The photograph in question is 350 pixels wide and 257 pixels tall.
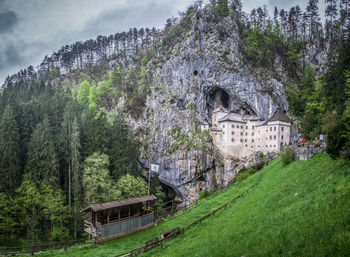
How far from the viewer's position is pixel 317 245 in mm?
8430

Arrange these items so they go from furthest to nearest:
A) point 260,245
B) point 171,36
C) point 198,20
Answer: point 171,36
point 198,20
point 260,245

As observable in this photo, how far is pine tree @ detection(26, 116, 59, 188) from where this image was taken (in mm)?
37688

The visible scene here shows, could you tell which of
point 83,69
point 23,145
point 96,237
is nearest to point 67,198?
point 23,145

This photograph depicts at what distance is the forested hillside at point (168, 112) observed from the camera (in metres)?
34.7

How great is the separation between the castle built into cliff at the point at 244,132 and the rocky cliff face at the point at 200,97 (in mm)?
2311

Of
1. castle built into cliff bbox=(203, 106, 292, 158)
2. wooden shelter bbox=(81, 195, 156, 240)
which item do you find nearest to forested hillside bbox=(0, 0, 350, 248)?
castle built into cliff bbox=(203, 106, 292, 158)

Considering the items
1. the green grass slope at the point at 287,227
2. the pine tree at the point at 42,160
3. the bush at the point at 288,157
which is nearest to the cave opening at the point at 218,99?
the bush at the point at 288,157

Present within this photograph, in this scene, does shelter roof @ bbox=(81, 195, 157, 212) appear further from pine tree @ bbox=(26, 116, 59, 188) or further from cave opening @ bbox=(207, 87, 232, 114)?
cave opening @ bbox=(207, 87, 232, 114)

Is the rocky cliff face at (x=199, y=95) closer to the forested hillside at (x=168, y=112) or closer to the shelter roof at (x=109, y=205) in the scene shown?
the forested hillside at (x=168, y=112)

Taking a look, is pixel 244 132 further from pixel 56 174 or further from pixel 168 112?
pixel 56 174

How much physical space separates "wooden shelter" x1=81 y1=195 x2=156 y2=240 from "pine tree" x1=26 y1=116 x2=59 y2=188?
16.2 meters

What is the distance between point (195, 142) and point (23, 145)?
3565 centimetres

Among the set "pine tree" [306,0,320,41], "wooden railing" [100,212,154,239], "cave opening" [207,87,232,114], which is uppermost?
"pine tree" [306,0,320,41]

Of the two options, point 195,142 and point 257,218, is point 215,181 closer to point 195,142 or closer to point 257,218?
point 195,142
